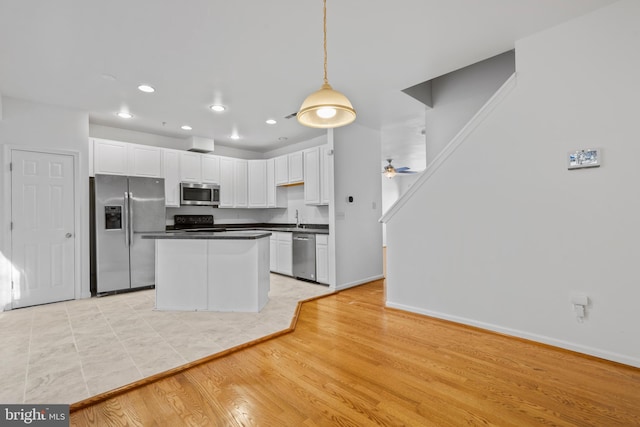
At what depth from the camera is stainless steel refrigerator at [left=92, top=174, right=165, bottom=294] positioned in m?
4.50

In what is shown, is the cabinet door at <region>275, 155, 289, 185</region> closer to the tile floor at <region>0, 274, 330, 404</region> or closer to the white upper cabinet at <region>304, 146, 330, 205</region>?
the white upper cabinet at <region>304, 146, 330, 205</region>

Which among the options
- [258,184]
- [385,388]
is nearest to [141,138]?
[258,184]

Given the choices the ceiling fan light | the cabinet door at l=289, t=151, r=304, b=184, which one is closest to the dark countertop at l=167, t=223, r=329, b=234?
the cabinet door at l=289, t=151, r=304, b=184

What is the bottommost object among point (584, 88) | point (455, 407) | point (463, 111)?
point (455, 407)

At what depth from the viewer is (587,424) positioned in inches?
66.6

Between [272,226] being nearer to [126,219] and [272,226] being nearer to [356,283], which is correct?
[356,283]

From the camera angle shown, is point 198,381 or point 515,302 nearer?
point 198,381

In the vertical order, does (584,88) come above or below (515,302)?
above

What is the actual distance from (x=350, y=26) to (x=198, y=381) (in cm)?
298

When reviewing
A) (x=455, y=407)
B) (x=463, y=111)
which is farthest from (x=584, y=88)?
(x=455, y=407)

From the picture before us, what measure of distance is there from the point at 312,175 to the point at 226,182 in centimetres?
195

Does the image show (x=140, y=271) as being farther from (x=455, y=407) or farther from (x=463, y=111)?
(x=463, y=111)

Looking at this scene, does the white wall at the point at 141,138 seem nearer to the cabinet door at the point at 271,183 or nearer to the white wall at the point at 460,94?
the cabinet door at the point at 271,183

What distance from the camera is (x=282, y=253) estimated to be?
19.0ft
